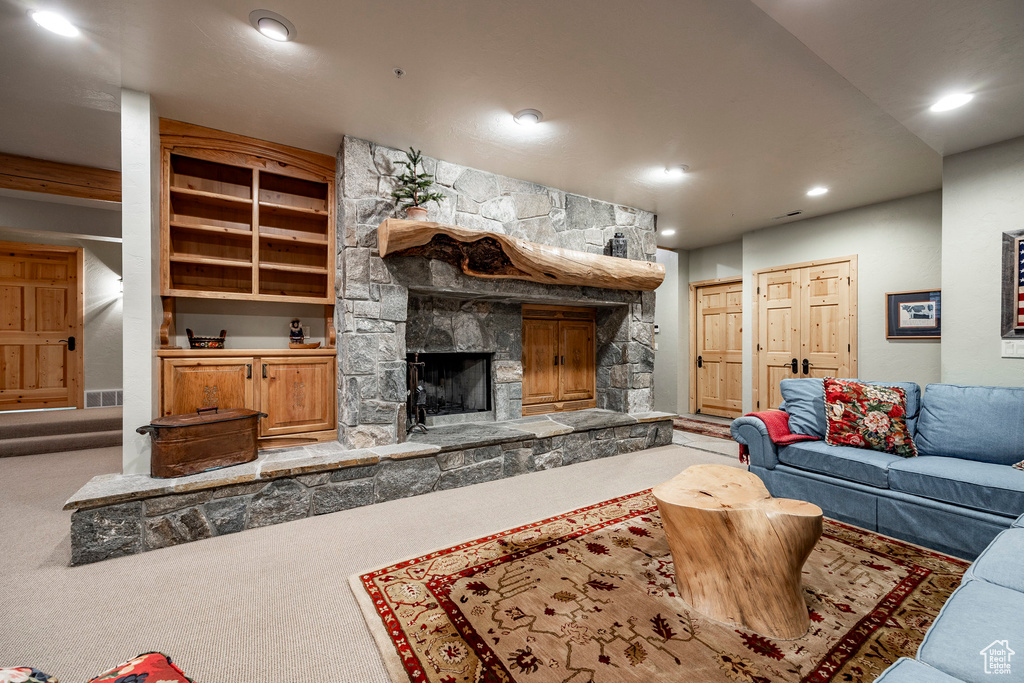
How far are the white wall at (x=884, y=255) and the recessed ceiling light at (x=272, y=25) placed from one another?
18.9 feet

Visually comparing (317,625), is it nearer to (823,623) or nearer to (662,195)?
(823,623)

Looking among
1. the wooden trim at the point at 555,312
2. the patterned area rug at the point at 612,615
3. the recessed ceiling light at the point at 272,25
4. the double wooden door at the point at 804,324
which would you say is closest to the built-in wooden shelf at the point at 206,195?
the recessed ceiling light at the point at 272,25

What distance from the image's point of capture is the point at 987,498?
2.05 meters

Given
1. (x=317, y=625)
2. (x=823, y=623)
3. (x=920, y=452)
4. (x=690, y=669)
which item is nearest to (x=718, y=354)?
(x=920, y=452)

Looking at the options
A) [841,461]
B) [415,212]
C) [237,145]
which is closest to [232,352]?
[237,145]

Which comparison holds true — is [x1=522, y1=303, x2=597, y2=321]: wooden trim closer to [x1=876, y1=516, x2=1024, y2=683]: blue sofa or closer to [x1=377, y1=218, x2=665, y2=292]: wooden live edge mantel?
Result: [x1=377, y1=218, x2=665, y2=292]: wooden live edge mantel

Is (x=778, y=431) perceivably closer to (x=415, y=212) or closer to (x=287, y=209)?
(x=415, y=212)

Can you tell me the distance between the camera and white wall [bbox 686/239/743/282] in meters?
6.12

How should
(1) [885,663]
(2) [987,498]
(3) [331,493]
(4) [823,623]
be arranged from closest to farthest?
(1) [885,663], (4) [823,623], (2) [987,498], (3) [331,493]

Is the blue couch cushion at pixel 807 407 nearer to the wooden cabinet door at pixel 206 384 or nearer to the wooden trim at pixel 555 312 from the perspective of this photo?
the wooden trim at pixel 555 312

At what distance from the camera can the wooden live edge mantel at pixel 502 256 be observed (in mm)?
2992

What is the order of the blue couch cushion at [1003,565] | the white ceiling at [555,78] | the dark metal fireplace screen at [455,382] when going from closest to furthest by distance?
the blue couch cushion at [1003,565] → the white ceiling at [555,78] → the dark metal fireplace screen at [455,382]

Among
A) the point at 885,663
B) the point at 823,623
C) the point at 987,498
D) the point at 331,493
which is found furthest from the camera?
the point at 331,493

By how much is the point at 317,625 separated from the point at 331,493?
4.03 ft
